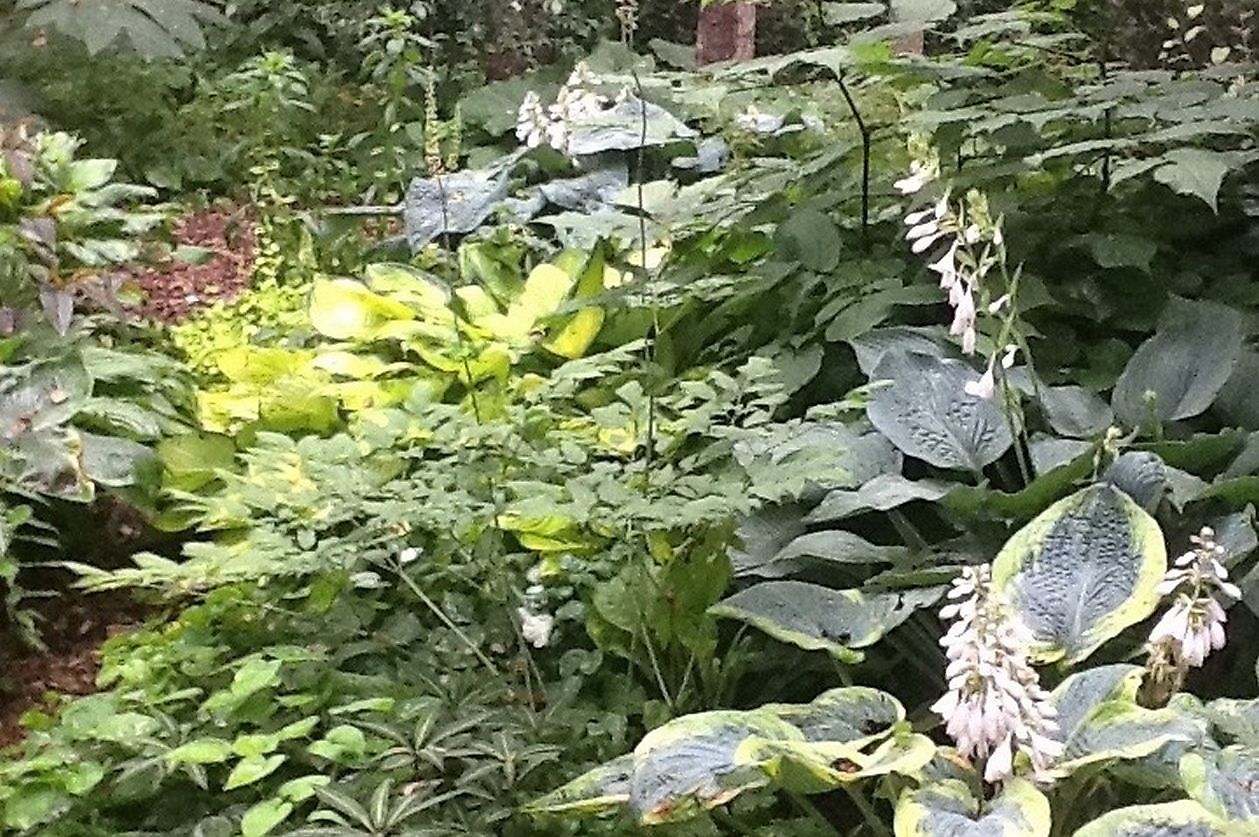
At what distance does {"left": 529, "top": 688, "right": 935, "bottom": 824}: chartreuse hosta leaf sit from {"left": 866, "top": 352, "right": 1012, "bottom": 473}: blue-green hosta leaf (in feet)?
1.56

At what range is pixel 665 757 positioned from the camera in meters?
1.32

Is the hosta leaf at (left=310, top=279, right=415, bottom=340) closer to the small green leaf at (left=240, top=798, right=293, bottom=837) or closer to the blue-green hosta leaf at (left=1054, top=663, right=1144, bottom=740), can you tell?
the small green leaf at (left=240, top=798, right=293, bottom=837)

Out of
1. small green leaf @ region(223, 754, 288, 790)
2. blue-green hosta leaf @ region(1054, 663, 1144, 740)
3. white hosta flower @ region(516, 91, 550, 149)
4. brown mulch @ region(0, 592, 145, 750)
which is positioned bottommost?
brown mulch @ region(0, 592, 145, 750)

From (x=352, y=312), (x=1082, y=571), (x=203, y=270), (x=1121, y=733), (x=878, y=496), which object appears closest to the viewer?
(x=1121, y=733)

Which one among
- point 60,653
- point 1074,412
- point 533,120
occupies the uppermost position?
point 533,120

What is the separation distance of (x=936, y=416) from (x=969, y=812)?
728 mm

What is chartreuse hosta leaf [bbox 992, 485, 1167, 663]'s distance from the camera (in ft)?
4.80

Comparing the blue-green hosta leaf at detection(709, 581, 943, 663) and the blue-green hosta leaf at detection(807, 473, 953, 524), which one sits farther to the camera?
the blue-green hosta leaf at detection(807, 473, 953, 524)

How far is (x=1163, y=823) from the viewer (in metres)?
1.17

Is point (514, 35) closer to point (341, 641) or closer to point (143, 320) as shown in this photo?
point (143, 320)

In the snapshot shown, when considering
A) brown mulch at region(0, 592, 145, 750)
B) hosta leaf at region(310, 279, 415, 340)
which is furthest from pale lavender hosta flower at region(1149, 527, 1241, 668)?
hosta leaf at region(310, 279, 415, 340)

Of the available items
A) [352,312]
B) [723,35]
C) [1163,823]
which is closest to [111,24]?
[352,312]

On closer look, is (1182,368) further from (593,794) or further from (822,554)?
(593,794)

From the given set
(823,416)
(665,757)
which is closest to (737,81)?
(823,416)
